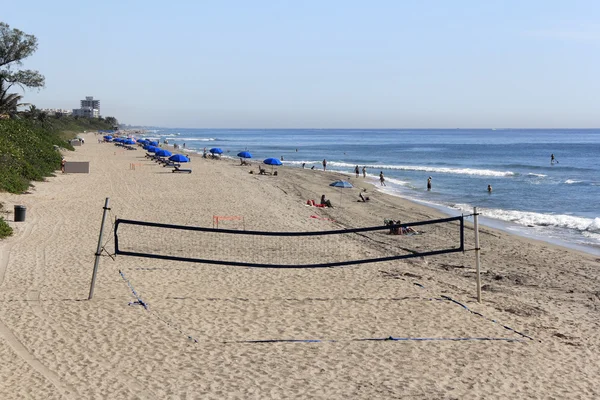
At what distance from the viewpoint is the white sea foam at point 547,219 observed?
25.3m

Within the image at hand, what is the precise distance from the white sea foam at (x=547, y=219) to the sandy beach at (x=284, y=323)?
7.70 meters

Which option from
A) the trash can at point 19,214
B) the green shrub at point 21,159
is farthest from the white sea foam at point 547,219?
the green shrub at point 21,159

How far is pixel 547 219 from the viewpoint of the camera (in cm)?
2736

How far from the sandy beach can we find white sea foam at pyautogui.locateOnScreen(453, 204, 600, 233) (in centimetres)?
770

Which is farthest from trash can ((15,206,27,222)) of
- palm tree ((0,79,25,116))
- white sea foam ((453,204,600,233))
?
palm tree ((0,79,25,116))

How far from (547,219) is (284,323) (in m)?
21.0

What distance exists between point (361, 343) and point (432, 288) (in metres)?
3.76

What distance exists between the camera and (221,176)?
1654 inches

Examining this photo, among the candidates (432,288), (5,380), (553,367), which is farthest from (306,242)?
(5,380)

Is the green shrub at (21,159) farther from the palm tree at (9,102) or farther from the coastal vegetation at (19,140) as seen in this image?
the palm tree at (9,102)

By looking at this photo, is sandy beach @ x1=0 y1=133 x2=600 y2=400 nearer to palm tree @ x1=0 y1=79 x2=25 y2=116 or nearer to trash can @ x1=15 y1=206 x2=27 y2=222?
trash can @ x1=15 y1=206 x2=27 y2=222

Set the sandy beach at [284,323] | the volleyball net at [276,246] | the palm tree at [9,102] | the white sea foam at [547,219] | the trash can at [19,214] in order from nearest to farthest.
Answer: the sandy beach at [284,323] < the volleyball net at [276,246] < the trash can at [19,214] < the white sea foam at [547,219] < the palm tree at [9,102]

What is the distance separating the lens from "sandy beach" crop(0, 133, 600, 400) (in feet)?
24.2

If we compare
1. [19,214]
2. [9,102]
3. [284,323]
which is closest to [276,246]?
[284,323]
